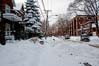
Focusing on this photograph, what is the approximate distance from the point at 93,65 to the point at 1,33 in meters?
16.1

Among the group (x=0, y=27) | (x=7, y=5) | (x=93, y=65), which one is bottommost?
(x=93, y=65)

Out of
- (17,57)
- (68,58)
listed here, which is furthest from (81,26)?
(17,57)

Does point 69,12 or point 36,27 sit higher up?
point 69,12

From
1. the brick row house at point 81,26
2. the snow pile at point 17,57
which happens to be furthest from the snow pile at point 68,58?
the brick row house at point 81,26

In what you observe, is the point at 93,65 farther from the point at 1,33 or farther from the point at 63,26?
the point at 63,26

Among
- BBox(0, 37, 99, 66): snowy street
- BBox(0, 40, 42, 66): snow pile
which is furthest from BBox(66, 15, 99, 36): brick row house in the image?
BBox(0, 40, 42, 66): snow pile

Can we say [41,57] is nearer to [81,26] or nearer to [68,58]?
[68,58]

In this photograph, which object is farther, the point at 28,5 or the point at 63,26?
the point at 63,26

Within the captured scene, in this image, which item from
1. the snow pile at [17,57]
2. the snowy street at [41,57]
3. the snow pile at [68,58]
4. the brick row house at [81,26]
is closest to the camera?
the snow pile at [17,57]

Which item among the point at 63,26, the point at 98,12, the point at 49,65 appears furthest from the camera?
the point at 63,26

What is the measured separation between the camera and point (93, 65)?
36.5ft

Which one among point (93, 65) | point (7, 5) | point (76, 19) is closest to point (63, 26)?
point (76, 19)

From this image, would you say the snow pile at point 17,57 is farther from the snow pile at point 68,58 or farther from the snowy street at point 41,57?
the snow pile at point 68,58

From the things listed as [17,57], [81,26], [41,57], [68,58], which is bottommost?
[68,58]
